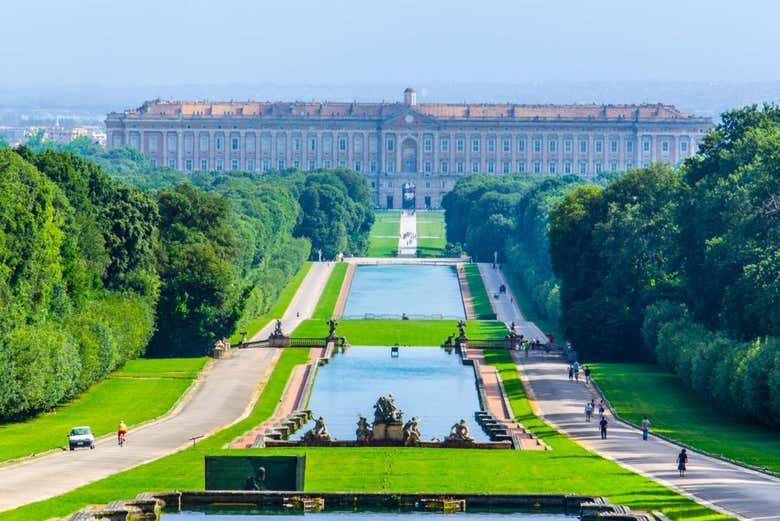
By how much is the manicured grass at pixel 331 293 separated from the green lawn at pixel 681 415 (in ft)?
103

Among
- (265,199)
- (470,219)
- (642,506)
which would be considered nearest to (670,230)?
(642,506)

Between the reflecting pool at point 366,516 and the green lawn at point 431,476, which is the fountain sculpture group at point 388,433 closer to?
the green lawn at point 431,476

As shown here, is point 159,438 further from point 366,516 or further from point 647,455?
point 366,516

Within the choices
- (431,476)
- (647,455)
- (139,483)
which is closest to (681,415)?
(647,455)

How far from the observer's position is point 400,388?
256ft

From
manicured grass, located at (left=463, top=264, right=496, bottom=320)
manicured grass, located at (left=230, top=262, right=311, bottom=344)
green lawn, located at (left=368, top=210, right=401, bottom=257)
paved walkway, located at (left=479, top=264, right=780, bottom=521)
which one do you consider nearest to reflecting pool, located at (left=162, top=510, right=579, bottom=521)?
paved walkway, located at (left=479, top=264, right=780, bottom=521)

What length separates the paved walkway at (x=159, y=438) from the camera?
154ft

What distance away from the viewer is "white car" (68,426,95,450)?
5678 centimetres

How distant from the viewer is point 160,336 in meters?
91.4

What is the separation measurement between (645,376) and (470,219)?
8670 cm

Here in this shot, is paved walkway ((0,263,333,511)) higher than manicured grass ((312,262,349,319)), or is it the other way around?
paved walkway ((0,263,333,511))

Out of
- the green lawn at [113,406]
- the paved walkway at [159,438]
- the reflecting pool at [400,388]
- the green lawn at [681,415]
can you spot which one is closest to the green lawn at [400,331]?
the reflecting pool at [400,388]

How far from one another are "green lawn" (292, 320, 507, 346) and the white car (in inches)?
1560

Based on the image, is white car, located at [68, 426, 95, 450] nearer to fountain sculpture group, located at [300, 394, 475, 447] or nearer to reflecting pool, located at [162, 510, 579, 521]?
fountain sculpture group, located at [300, 394, 475, 447]
